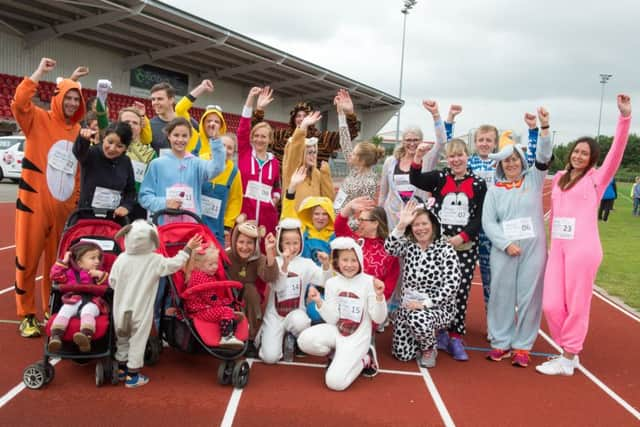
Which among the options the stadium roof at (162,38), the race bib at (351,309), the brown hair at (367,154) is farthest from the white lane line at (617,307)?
the stadium roof at (162,38)

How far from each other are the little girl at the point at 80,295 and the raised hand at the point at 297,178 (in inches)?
69.8

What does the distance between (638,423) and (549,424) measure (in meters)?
0.63

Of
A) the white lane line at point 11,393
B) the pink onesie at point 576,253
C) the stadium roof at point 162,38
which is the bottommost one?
the white lane line at point 11,393

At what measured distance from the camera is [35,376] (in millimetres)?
3271

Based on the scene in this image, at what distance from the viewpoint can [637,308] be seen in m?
6.33

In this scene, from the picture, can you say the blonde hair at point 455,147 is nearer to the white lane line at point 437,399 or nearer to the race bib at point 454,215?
the race bib at point 454,215

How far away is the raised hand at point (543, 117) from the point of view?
3920 mm

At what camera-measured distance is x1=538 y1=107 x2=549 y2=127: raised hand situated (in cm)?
392

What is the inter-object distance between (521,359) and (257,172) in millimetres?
2914

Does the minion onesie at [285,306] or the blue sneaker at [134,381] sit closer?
the blue sneaker at [134,381]

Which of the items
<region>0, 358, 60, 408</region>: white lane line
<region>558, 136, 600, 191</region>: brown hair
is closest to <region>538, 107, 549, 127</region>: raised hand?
<region>558, 136, 600, 191</region>: brown hair

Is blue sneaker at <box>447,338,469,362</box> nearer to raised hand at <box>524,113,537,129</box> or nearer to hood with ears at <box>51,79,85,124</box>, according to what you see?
raised hand at <box>524,113,537,129</box>

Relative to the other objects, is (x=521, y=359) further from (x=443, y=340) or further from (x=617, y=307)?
(x=617, y=307)

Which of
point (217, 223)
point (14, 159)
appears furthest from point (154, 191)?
point (14, 159)
